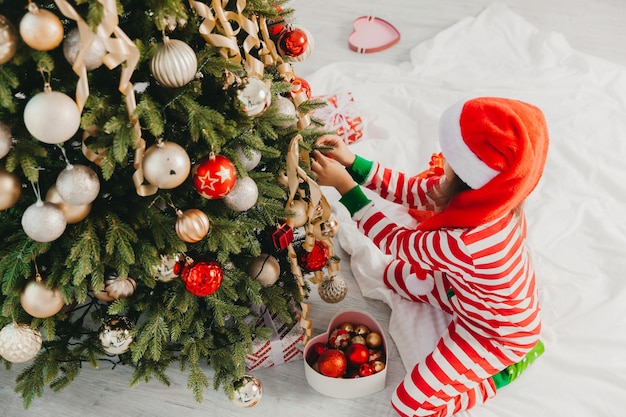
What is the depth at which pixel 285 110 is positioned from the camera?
3.32 feet

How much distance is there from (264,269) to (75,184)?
18.6 inches

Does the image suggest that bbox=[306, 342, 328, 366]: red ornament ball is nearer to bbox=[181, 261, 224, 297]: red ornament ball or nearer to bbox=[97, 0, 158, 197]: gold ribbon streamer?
bbox=[181, 261, 224, 297]: red ornament ball

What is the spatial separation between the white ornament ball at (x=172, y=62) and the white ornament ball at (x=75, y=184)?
0.59 feet

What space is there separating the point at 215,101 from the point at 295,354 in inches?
28.9

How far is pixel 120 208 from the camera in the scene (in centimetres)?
94

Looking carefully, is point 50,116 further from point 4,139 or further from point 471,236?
point 471,236

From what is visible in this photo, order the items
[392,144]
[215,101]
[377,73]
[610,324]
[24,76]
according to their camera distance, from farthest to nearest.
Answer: [377,73]
[392,144]
[610,324]
[215,101]
[24,76]

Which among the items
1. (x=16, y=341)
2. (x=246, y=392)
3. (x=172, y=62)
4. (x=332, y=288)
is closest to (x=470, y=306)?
(x=332, y=288)

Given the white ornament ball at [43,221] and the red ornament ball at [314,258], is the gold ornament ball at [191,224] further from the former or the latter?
the red ornament ball at [314,258]

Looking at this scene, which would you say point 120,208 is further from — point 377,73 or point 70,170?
point 377,73

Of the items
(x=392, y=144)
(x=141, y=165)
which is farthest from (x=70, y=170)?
(x=392, y=144)

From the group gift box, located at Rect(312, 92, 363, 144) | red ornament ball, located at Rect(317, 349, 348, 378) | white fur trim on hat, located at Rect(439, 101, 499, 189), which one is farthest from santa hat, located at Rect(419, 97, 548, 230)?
gift box, located at Rect(312, 92, 363, 144)

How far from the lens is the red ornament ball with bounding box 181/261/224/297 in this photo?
990mm

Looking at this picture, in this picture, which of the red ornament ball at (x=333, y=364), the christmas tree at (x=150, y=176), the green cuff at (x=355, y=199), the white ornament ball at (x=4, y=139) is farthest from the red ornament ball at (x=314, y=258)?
the white ornament ball at (x=4, y=139)
